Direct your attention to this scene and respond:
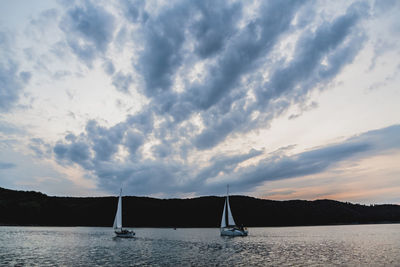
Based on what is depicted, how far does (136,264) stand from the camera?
38125 mm

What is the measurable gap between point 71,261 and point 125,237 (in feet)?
165

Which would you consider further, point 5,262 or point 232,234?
point 232,234

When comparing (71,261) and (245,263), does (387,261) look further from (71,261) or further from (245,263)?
(71,261)

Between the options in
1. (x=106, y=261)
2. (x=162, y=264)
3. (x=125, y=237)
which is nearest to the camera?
(x=162, y=264)

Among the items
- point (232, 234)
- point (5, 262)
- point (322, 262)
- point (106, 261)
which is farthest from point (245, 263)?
point (232, 234)

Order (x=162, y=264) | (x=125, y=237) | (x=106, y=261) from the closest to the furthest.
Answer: (x=162, y=264), (x=106, y=261), (x=125, y=237)

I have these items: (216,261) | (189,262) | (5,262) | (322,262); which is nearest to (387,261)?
(322,262)

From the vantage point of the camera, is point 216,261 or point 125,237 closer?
point 216,261

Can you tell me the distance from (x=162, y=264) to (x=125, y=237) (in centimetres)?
5611

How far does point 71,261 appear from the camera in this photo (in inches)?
1603

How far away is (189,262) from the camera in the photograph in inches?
1563

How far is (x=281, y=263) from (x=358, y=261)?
1226 centimetres

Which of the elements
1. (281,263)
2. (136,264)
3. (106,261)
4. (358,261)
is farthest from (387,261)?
(106,261)

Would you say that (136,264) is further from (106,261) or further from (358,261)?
(358,261)
